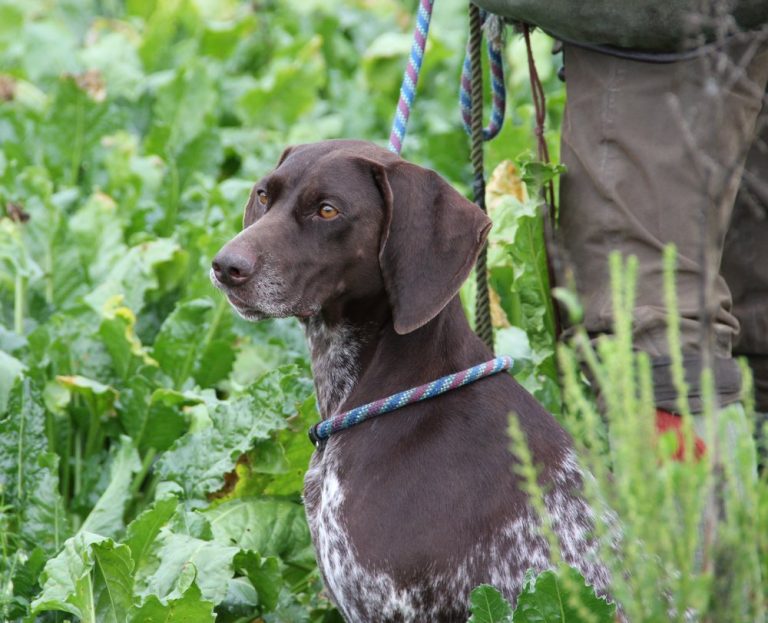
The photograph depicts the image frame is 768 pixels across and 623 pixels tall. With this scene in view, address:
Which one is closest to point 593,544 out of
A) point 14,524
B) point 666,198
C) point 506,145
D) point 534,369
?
point 666,198

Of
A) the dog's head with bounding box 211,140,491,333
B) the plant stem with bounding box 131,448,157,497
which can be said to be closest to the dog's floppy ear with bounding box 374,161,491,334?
the dog's head with bounding box 211,140,491,333

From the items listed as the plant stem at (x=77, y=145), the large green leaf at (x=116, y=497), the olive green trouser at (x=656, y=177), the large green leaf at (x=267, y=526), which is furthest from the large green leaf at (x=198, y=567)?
the plant stem at (x=77, y=145)

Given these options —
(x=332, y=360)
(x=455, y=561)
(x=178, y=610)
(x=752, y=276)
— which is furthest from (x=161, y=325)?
(x=455, y=561)

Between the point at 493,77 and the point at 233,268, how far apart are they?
1290 millimetres

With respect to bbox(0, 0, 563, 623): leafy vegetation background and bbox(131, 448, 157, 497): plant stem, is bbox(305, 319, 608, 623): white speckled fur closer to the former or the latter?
bbox(0, 0, 563, 623): leafy vegetation background

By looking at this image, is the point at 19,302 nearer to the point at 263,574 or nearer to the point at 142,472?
the point at 142,472

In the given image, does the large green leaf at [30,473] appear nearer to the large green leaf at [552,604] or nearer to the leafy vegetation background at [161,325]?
Answer: the leafy vegetation background at [161,325]

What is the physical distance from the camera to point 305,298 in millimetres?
2980

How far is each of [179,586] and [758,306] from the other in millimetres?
1912

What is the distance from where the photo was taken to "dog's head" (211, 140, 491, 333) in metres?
2.93

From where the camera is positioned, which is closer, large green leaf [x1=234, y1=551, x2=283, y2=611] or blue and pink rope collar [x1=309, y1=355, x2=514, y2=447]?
blue and pink rope collar [x1=309, y1=355, x2=514, y2=447]

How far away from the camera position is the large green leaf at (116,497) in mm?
3881

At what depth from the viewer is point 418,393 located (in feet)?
9.64

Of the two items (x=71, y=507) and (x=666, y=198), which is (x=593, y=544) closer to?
(x=666, y=198)
